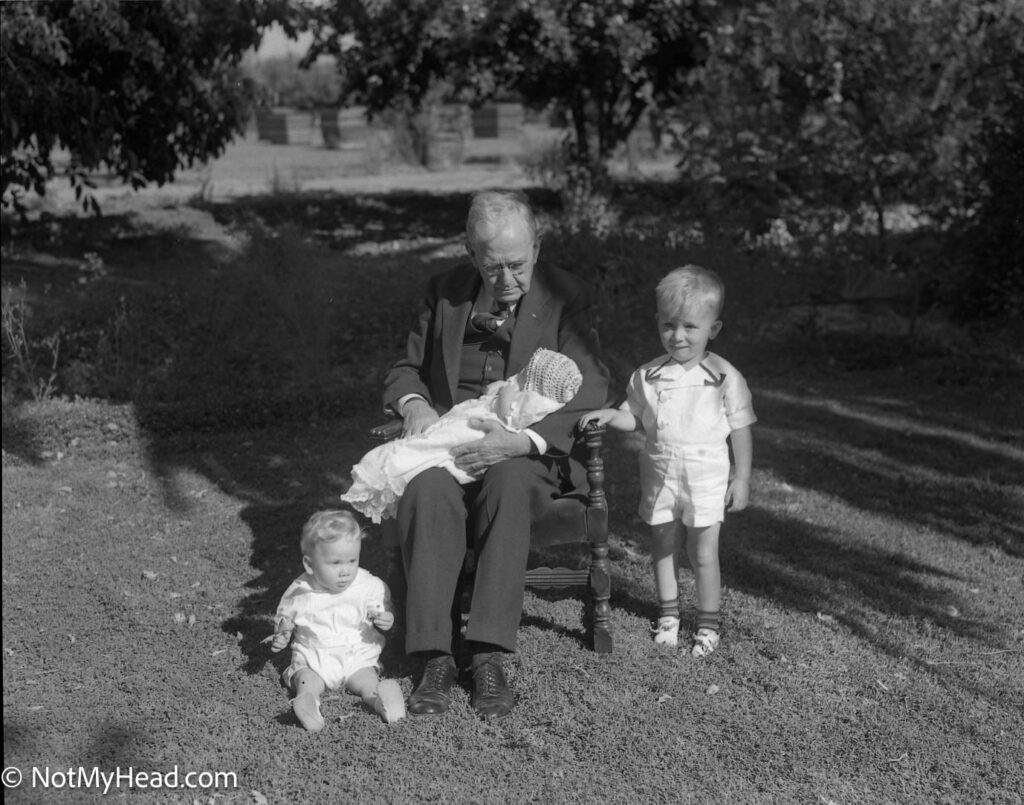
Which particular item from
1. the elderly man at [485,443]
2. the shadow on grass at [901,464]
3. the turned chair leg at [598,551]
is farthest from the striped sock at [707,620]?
the shadow on grass at [901,464]

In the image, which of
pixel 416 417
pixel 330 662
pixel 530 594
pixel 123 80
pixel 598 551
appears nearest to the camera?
pixel 330 662

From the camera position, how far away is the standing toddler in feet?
12.9

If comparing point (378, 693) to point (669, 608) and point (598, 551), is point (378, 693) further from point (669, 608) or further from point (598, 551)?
point (669, 608)

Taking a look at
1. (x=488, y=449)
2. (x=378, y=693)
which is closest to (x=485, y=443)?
(x=488, y=449)

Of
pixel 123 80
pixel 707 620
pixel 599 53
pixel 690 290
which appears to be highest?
pixel 599 53

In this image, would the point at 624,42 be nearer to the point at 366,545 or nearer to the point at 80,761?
the point at 366,545

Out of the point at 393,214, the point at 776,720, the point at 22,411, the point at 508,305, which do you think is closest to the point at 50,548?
the point at 22,411

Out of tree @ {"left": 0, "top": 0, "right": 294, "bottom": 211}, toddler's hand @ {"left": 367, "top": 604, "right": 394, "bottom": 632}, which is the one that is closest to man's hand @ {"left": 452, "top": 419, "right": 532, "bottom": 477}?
toddler's hand @ {"left": 367, "top": 604, "right": 394, "bottom": 632}

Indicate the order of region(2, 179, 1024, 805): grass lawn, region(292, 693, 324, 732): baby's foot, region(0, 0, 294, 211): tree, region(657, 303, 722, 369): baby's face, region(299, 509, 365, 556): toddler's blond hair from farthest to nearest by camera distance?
region(0, 0, 294, 211): tree
region(657, 303, 722, 369): baby's face
region(299, 509, 365, 556): toddler's blond hair
region(292, 693, 324, 732): baby's foot
region(2, 179, 1024, 805): grass lawn

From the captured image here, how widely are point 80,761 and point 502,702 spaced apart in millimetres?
1242

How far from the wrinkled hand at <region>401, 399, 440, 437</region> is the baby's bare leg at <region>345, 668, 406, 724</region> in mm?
810

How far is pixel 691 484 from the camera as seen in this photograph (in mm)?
4008

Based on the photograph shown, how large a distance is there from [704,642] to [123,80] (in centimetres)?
764

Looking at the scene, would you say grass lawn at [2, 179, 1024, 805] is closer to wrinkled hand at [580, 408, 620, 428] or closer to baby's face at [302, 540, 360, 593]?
baby's face at [302, 540, 360, 593]
